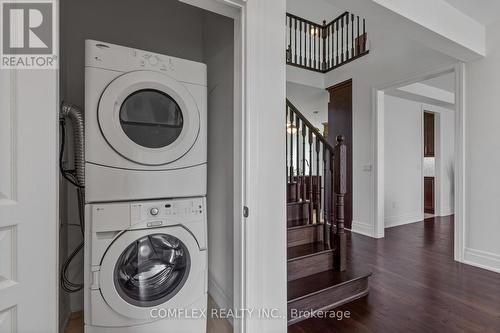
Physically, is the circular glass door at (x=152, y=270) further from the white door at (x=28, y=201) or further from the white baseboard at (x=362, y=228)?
the white baseboard at (x=362, y=228)

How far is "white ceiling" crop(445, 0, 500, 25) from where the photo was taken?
2.33 metres

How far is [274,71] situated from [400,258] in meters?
2.74

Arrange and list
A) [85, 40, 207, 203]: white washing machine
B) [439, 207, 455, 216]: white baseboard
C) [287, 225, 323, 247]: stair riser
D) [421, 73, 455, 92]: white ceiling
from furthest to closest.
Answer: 1. [439, 207, 455, 216]: white baseboard
2. [421, 73, 455, 92]: white ceiling
3. [287, 225, 323, 247]: stair riser
4. [85, 40, 207, 203]: white washing machine

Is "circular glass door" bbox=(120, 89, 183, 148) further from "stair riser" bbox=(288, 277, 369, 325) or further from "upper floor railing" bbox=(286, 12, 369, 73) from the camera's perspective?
"upper floor railing" bbox=(286, 12, 369, 73)

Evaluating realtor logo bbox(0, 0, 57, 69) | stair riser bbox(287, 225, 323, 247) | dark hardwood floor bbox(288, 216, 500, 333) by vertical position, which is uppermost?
realtor logo bbox(0, 0, 57, 69)

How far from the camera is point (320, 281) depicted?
1.99m

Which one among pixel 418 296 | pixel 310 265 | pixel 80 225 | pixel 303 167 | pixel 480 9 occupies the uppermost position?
pixel 480 9

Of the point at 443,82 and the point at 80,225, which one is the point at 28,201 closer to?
the point at 80,225

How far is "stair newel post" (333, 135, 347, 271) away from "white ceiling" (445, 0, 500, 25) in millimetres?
1762

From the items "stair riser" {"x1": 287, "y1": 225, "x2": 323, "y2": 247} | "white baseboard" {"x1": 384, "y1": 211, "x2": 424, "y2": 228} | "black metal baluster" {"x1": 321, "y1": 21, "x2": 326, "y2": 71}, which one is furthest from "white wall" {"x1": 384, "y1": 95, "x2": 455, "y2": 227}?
"stair riser" {"x1": 287, "y1": 225, "x2": 323, "y2": 247}

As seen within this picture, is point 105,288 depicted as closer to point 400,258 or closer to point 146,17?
point 146,17

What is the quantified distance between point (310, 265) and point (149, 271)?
130cm

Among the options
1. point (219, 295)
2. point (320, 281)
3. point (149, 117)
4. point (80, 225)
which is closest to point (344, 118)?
point (320, 281)

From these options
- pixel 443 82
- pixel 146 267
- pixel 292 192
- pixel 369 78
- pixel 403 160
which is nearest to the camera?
pixel 146 267
